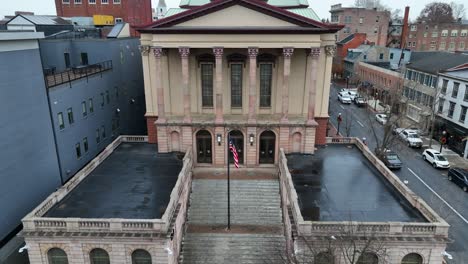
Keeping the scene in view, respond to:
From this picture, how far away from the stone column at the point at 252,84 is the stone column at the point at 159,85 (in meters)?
8.27

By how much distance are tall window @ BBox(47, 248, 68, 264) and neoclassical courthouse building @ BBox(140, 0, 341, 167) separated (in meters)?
14.1

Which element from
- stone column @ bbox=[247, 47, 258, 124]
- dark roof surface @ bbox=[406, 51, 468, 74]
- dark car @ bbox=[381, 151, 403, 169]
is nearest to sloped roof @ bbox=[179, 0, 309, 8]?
stone column @ bbox=[247, 47, 258, 124]

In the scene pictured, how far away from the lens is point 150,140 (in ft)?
121

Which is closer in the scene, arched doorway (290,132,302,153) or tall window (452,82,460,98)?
arched doorway (290,132,302,153)

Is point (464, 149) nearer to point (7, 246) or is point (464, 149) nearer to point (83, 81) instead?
point (83, 81)

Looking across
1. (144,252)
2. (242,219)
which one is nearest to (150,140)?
(242,219)

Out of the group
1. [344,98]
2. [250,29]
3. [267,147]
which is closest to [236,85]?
[250,29]

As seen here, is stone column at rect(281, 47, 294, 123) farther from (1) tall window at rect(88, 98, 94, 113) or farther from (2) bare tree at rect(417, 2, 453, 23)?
(2) bare tree at rect(417, 2, 453, 23)

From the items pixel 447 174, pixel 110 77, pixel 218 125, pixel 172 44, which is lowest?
pixel 447 174

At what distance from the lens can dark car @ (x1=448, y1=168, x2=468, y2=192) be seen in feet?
123

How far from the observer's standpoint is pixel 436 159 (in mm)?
44156

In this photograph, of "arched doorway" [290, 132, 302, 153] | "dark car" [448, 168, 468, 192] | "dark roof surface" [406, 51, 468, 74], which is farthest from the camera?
"dark roof surface" [406, 51, 468, 74]

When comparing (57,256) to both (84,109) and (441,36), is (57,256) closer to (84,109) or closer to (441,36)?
(84,109)

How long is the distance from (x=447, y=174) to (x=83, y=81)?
1674 inches
